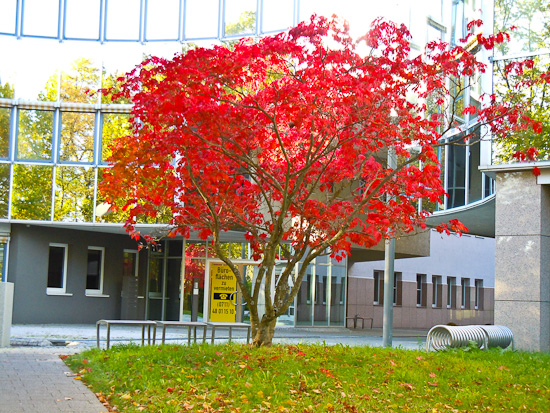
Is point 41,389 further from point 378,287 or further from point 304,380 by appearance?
point 378,287

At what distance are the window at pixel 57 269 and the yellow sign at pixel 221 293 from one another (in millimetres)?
5005

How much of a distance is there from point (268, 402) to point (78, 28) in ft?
72.0

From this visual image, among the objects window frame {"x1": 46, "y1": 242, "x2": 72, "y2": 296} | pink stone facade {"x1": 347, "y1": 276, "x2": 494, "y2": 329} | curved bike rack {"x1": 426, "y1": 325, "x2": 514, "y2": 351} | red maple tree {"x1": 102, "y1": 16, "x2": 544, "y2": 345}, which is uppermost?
red maple tree {"x1": 102, "y1": 16, "x2": 544, "y2": 345}

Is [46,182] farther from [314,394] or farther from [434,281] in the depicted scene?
[434,281]

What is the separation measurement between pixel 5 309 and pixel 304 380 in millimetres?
7712

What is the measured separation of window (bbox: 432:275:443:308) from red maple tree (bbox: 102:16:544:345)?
35.3 m

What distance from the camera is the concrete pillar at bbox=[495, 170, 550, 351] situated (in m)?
15.3

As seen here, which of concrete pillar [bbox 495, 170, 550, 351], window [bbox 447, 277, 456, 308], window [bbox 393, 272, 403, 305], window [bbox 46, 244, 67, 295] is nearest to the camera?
concrete pillar [bbox 495, 170, 550, 351]

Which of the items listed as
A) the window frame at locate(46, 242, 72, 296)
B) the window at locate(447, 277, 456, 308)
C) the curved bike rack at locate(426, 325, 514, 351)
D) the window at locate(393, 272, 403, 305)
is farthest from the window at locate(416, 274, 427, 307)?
the curved bike rack at locate(426, 325, 514, 351)

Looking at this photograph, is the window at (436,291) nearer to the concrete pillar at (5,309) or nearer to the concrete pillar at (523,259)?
the concrete pillar at (523,259)

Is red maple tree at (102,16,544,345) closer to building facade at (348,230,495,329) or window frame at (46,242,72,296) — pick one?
window frame at (46,242,72,296)

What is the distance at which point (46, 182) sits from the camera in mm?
25422

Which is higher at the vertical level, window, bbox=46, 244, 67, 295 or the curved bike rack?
window, bbox=46, 244, 67, 295

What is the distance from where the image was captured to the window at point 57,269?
2617 cm
